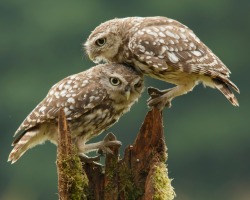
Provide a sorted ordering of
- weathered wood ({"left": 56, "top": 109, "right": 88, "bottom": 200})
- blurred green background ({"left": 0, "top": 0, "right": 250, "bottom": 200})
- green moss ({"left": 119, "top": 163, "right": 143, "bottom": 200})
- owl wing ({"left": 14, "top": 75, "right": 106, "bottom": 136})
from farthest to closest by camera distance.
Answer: blurred green background ({"left": 0, "top": 0, "right": 250, "bottom": 200}) < owl wing ({"left": 14, "top": 75, "right": 106, "bottom": 136}) < green moss ({"left": 119, "top": 163, "right": 143, "bottom": 200}) < weathered wood ({"left": 56, "top": 109, "right": 88, "bottom": 200})

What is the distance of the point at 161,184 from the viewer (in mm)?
8672

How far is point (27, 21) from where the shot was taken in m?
32.4

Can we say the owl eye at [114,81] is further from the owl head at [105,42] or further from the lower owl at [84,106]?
the owl head at [105,42]

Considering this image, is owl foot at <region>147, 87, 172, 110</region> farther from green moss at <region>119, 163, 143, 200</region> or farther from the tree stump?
green moss at <region>119, 163, 143, 200</region>

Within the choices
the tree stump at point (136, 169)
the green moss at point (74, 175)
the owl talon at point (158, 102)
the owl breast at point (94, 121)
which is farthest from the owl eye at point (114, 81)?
the green moss at point (74, 175)

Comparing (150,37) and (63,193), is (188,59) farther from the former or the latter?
(63,193)

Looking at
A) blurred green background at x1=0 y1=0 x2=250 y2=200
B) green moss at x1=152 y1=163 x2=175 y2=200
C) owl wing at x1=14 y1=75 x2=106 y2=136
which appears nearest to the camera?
green moss at x1=152 y1=163 x2=175 y2=200

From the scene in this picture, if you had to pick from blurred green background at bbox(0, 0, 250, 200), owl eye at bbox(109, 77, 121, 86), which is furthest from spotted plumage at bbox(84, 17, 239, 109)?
blurred green background at bbox(0, 0, 250, 200)

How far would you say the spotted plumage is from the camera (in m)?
9.20

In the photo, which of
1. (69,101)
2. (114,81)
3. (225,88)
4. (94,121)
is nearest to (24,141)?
(69,101)

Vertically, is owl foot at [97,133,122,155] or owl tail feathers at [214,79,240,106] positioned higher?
owl tail feathers at [214,79,240,106]
